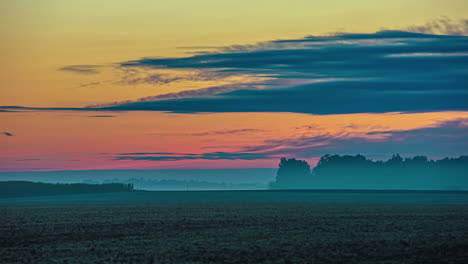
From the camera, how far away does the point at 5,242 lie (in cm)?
4769

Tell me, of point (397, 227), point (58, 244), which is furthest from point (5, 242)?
point (397, 227)

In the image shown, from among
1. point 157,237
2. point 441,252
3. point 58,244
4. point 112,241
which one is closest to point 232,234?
point 157,237

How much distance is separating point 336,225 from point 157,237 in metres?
16.8

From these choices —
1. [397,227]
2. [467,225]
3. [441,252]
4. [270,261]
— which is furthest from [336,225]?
[270,261]

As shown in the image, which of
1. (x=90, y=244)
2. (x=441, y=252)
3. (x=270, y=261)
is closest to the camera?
(x=270, y=261)

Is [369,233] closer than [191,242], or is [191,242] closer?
[191,242]

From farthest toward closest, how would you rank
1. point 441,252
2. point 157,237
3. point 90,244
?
point 157,237
point 90,244
point 441,252

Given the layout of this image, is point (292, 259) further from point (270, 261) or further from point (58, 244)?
point (58, 244)

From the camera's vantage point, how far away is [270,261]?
36.7 m

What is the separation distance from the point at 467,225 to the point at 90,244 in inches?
1181

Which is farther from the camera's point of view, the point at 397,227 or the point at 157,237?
the point at 397,227

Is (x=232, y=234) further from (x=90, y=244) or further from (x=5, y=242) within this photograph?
(x=5, y=242)

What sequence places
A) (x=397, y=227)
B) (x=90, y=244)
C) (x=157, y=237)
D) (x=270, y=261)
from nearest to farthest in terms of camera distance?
(x=270, y=261) → (x=90, y=244) → (x=157, y=237) → (x=397, y=227)

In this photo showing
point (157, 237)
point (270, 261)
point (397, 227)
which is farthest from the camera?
point (397, 227)
